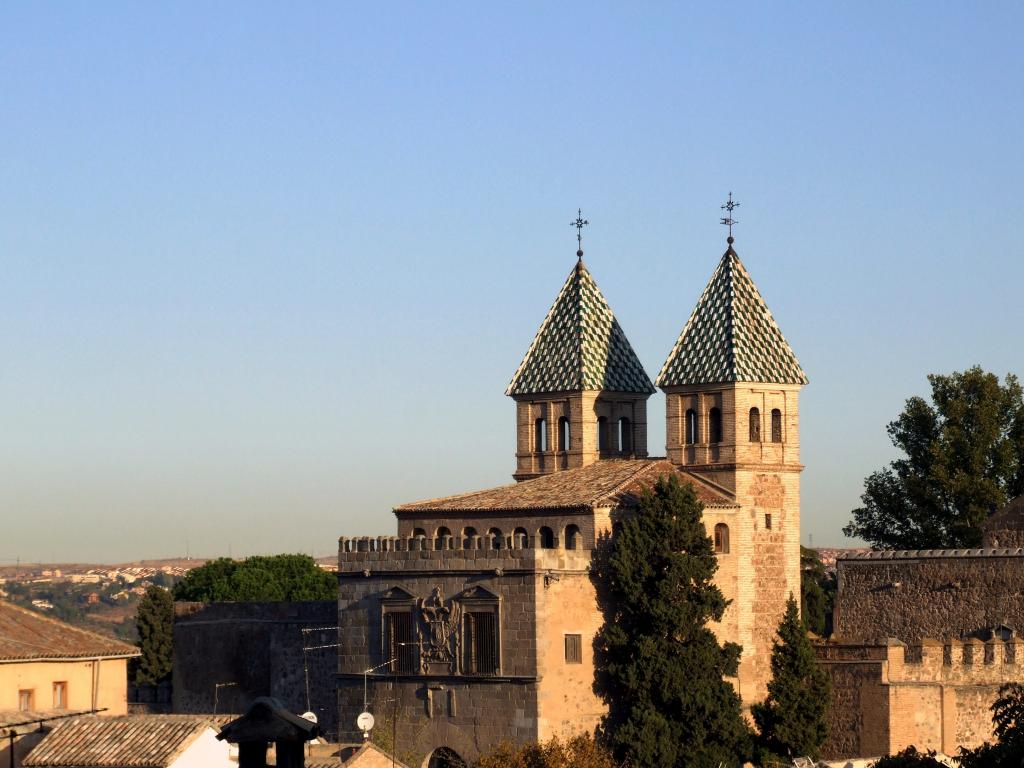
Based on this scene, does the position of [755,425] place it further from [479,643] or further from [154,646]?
[154,646]

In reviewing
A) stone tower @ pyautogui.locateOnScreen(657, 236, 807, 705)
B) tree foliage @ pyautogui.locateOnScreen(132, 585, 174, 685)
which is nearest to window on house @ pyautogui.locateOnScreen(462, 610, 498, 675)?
stone tower @ pyautogui.locateOnScreen(657, 236, 807, 705)

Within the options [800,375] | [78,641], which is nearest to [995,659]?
[800,375]

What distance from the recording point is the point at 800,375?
55000 mm

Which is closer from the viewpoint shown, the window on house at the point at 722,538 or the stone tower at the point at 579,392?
the window on house at the point at 722,538

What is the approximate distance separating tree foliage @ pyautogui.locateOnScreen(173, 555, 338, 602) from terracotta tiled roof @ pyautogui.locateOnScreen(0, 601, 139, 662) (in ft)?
119

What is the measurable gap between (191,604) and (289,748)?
48.8 meters

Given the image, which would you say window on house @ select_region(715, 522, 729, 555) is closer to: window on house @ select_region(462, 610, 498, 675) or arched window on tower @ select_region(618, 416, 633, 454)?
arched window on tower @ select_region(618, 416, 633, 454)

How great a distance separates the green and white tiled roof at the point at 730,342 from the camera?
178 ft

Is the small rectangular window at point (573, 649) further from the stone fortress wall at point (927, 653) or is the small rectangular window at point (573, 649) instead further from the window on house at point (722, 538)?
the stone fortress wall at point (927, 653)

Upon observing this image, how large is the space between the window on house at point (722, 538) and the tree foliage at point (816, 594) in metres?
8.76

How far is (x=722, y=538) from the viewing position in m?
52.7

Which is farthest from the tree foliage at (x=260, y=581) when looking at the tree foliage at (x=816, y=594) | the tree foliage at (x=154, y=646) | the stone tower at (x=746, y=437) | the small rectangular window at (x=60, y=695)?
the small rectangular window at (x=60, y=695)

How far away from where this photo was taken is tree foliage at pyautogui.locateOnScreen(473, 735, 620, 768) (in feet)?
154

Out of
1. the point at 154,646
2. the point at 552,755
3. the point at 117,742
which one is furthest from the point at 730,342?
the point at 154,646
